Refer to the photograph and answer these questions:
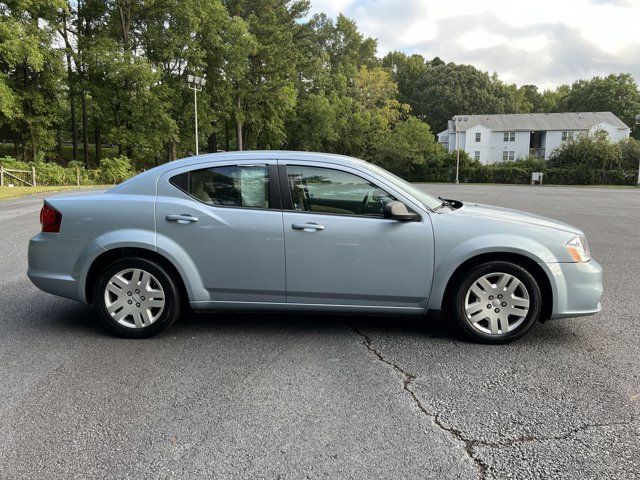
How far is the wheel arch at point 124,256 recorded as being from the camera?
4.22 metres

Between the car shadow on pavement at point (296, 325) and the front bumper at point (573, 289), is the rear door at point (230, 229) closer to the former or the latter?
the car shadow on pavement at point (296, 325)

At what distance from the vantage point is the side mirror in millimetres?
3994

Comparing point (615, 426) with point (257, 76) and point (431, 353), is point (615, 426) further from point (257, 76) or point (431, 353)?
point (257, 76)

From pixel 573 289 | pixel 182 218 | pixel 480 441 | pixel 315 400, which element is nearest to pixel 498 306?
pixel 573 289

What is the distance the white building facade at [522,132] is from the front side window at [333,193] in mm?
68384

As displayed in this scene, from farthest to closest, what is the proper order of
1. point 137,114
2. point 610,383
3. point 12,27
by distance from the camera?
point 137,114
point 12,27
point 610,383

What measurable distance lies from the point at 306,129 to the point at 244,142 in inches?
303

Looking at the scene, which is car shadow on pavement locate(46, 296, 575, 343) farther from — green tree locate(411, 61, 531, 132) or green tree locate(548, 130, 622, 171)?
green tree locate(411, 61, 531, 132)

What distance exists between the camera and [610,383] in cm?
344

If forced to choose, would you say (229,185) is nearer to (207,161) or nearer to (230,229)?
(207,161)

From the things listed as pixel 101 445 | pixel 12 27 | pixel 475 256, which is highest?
pixel 12 27

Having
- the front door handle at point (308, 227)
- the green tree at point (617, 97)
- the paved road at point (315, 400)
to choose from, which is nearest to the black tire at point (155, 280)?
the paved road at point (315, 400)

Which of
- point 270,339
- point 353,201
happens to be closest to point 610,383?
point 353,201

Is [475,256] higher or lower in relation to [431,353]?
higher
